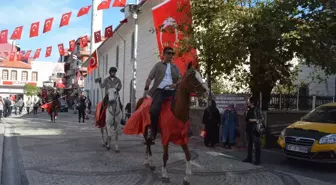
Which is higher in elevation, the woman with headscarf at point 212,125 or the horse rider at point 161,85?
the horse rider at point 161,85

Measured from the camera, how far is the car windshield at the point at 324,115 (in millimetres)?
9610

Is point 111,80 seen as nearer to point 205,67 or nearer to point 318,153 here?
point 205,67

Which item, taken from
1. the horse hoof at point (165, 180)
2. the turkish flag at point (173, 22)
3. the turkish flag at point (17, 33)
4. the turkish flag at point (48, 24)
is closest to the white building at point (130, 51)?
the turkish flag at point (173, 22)

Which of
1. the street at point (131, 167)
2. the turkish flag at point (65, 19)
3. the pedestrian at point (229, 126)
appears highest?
the turkish flag at point (65, 19)

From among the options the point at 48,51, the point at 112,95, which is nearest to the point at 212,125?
the point at 112,95

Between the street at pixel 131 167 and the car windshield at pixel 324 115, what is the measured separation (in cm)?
125

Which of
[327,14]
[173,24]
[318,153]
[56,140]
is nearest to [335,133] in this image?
[318,153]

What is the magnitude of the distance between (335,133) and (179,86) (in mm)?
4391

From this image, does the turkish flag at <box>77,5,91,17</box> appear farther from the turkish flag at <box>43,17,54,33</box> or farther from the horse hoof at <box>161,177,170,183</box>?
the horse hoof at <box>161,177,170,183</box>

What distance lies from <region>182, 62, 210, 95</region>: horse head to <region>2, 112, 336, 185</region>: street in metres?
1.87

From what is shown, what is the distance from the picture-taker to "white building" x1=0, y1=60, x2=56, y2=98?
7212cm

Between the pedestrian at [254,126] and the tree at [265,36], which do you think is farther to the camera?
the tree at [265,36]

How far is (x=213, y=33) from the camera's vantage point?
11.9 metres

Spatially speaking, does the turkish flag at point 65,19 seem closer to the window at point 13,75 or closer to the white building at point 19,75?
the white building at point 19,75
